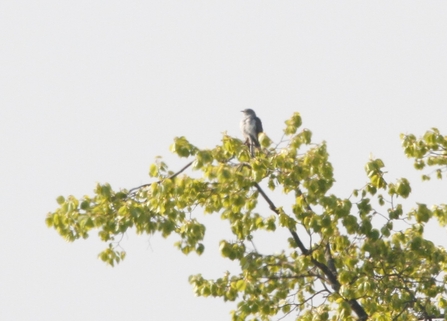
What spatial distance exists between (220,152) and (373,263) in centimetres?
388

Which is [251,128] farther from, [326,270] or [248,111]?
[326,270]

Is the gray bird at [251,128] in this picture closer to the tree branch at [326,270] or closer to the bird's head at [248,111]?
the bird's head at [248,111]

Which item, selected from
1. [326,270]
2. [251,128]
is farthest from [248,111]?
[326,270]

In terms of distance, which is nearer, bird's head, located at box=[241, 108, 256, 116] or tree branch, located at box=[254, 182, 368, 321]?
tree branch, located at box=[254, 182, 368, 321]

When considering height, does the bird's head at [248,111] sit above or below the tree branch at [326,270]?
above

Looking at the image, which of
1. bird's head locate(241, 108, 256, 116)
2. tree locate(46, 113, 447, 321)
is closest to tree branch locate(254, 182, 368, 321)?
tree locate(46, 113, 447, 321)

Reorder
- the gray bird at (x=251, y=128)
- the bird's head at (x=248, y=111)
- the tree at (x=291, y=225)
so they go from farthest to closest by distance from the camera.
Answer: the bird's head at (x=248, y=111) < the gray bird at (x=251, y=128) < the tree at (x=291, y=225)

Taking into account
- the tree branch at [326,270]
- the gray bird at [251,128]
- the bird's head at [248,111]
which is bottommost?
the tree branch at [326,270]

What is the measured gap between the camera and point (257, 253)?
58.2 ft

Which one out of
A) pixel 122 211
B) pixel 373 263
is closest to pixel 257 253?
pixel 373 263

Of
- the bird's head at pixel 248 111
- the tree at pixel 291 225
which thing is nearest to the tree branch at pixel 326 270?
Answer: the tree at pixel 291 225

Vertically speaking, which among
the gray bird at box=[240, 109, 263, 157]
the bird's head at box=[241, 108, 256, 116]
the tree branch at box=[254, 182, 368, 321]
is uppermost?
the bird's head at box=[241, 108, 256, 116]

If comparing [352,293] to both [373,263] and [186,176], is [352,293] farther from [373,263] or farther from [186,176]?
[186,176]

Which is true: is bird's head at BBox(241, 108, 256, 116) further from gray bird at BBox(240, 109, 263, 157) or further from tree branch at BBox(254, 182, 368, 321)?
tree branch at BBox(254, 182, 368, 321)
